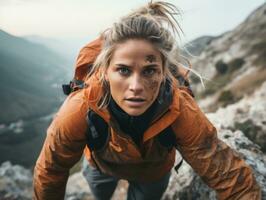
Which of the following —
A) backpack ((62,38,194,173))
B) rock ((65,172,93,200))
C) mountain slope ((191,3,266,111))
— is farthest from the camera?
mountain slope ((191,3,266,111))

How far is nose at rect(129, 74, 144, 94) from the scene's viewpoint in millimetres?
3361

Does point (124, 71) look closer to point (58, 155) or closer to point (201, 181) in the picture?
point (58, 155)

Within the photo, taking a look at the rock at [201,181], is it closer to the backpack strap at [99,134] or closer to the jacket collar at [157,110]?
the backpack strap at [99,134]

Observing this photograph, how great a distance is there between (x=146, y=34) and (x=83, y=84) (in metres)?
1.00

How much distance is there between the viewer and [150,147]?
12.5ft

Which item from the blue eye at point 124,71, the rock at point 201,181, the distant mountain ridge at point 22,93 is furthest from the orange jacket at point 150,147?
the distant mountain ridge at point 22,93

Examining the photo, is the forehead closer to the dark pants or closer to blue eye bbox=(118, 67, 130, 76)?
blue eye bbox=(118, 67, 130, 76)

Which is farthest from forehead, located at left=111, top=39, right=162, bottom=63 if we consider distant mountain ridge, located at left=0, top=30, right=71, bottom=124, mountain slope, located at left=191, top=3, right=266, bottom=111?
distant mountain ridge, located at left=0, top=30, right=71, bottom=124

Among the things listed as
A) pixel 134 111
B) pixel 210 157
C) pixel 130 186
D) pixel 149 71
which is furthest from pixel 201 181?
pixel 149 71

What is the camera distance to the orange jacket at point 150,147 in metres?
3.50

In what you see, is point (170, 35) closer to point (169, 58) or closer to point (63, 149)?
point (169, 58)

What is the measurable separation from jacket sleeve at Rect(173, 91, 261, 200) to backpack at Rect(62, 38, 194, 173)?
0.52ft

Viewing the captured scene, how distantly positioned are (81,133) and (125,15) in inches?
54.1

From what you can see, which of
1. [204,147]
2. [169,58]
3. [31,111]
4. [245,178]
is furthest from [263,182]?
[31,111]
